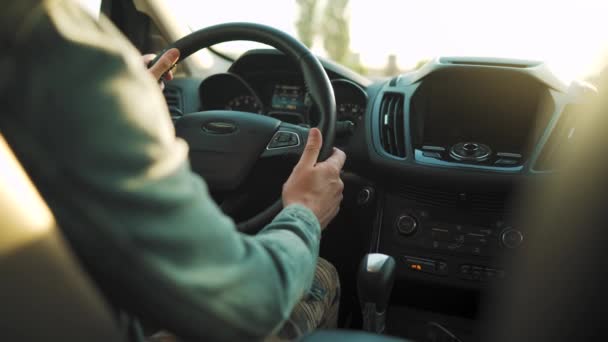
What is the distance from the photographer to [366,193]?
2.18 m

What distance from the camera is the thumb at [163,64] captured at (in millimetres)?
1494

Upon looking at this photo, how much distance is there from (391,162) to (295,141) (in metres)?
0.49

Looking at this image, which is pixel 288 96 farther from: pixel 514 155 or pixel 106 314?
pixel 106 314

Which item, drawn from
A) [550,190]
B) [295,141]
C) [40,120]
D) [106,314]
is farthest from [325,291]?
[40,120]

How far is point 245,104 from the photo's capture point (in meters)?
2.58

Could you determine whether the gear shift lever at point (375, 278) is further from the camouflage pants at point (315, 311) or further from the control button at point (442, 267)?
the control button at point (442, 267)

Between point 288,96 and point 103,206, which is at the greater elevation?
point 103,206

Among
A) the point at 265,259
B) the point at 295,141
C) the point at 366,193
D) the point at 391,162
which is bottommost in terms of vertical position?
the point at 366,193

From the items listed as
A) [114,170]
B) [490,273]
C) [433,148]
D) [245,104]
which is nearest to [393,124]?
[433,148]

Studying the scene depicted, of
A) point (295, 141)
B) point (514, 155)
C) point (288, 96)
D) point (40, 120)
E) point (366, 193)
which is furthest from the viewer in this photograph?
point (288, 96)

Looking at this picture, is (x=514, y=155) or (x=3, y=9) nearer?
(x=3, y=9)

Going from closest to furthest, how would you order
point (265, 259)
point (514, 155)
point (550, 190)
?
point (265, 259)
point (550, 190)
point (514, 155)

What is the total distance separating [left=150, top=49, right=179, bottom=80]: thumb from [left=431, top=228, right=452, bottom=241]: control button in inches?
41.8

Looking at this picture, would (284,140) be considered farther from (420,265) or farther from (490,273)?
(490,273)
